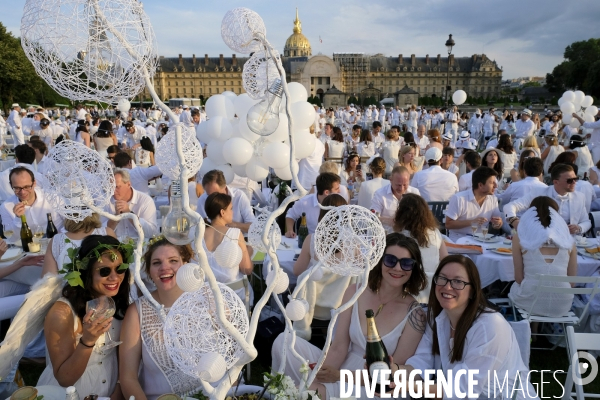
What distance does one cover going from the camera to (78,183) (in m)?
1.36

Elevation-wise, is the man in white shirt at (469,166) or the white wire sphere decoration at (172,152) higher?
the white wire sphere decoration at (172,152)

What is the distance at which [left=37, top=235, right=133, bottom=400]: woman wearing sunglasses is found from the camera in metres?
2.02

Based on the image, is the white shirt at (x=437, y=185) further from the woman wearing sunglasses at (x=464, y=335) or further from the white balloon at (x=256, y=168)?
the woman wearing sunglasses at (x=464, y=335)

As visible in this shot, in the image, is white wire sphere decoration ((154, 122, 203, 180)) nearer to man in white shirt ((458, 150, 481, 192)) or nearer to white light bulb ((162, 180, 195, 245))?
white light bulb ((162, 180, 195, 245))

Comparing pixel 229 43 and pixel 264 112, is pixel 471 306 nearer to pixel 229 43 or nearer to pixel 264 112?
pixel 264 112

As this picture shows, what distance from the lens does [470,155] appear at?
6.07m

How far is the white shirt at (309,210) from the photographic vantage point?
4434 millimetres

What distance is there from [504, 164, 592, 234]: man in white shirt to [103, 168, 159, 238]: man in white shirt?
12.0 feet

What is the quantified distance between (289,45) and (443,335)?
3627 inches

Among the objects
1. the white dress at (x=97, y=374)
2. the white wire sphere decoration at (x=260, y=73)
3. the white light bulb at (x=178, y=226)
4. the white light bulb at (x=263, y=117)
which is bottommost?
the white dress at (x=97, y=374)

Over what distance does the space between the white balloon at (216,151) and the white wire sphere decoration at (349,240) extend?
4162mm

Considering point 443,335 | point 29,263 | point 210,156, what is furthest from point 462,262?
point 210,156

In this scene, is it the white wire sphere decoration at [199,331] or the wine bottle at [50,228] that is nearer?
the white wire sphere decoration at [199,331]

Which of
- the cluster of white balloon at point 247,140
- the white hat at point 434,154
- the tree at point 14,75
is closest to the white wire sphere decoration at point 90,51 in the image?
the cluster of white balloon at point 247,140
